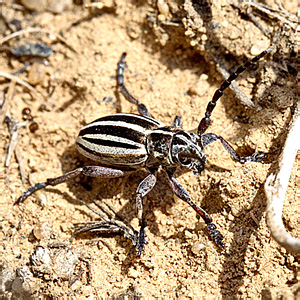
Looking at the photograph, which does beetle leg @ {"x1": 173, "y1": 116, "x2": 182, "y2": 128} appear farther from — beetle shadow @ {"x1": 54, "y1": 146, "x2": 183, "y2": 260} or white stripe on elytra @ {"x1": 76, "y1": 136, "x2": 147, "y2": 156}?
beetle shadow @ {"x1": 54, "y1": 146, "x2": 183, "y2": 260}

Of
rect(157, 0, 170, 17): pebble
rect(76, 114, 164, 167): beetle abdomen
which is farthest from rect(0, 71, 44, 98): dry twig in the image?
rect(157, 0, 170, 17): pebble

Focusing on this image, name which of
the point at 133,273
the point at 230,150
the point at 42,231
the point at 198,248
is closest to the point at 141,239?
the point at 133,273

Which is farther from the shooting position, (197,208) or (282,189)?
(197,208)

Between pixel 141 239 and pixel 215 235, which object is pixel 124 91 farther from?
pixel 215 235

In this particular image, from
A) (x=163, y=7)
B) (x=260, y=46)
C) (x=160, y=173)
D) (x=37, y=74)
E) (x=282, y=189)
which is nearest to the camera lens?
(x=282, y=189)

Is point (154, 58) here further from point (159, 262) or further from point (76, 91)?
point (159, 262)

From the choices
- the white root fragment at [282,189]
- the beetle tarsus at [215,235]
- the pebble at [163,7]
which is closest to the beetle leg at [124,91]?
the pebble at [163,7]

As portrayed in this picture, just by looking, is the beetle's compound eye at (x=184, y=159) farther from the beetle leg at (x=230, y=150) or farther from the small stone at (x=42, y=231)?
the small stone at (x=42, y=231)
